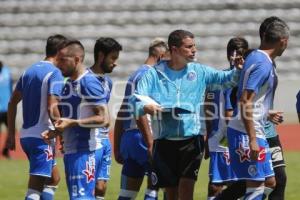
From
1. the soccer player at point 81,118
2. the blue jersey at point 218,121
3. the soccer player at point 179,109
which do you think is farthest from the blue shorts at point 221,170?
the soccer player at point 81,118

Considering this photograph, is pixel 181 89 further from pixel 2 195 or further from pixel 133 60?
pixel 133 60

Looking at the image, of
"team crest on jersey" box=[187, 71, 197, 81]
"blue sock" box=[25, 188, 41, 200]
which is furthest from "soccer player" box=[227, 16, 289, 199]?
"blue sock" box=[25, 188, 41, 200]

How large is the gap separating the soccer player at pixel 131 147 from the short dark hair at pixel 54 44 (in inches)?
37.8

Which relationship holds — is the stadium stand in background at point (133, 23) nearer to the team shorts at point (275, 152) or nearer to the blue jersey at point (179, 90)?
the team shorts at point (275, 152)

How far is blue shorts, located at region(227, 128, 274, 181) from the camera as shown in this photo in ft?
31.7

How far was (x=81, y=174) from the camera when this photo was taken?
381 inches

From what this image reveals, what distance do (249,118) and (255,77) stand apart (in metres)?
0.39

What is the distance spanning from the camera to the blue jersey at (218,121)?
1186 cm

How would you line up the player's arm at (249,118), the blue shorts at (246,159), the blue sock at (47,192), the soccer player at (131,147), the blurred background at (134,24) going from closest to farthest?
the player's arm at (249,118), the blue shorts at (246,159), the soccer player at (131,147), the blue sock at (47,192), the blurred background at (134,24)

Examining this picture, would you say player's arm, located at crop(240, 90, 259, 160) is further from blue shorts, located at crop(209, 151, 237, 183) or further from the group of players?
blue shorts, located at crop(209, 151, 237, 183)

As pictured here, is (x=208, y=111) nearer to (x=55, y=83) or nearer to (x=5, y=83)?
(x=55, y=83)

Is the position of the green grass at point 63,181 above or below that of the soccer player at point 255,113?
below

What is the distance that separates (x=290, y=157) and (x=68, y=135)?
1017 centimetres

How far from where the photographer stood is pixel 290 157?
19.3m
